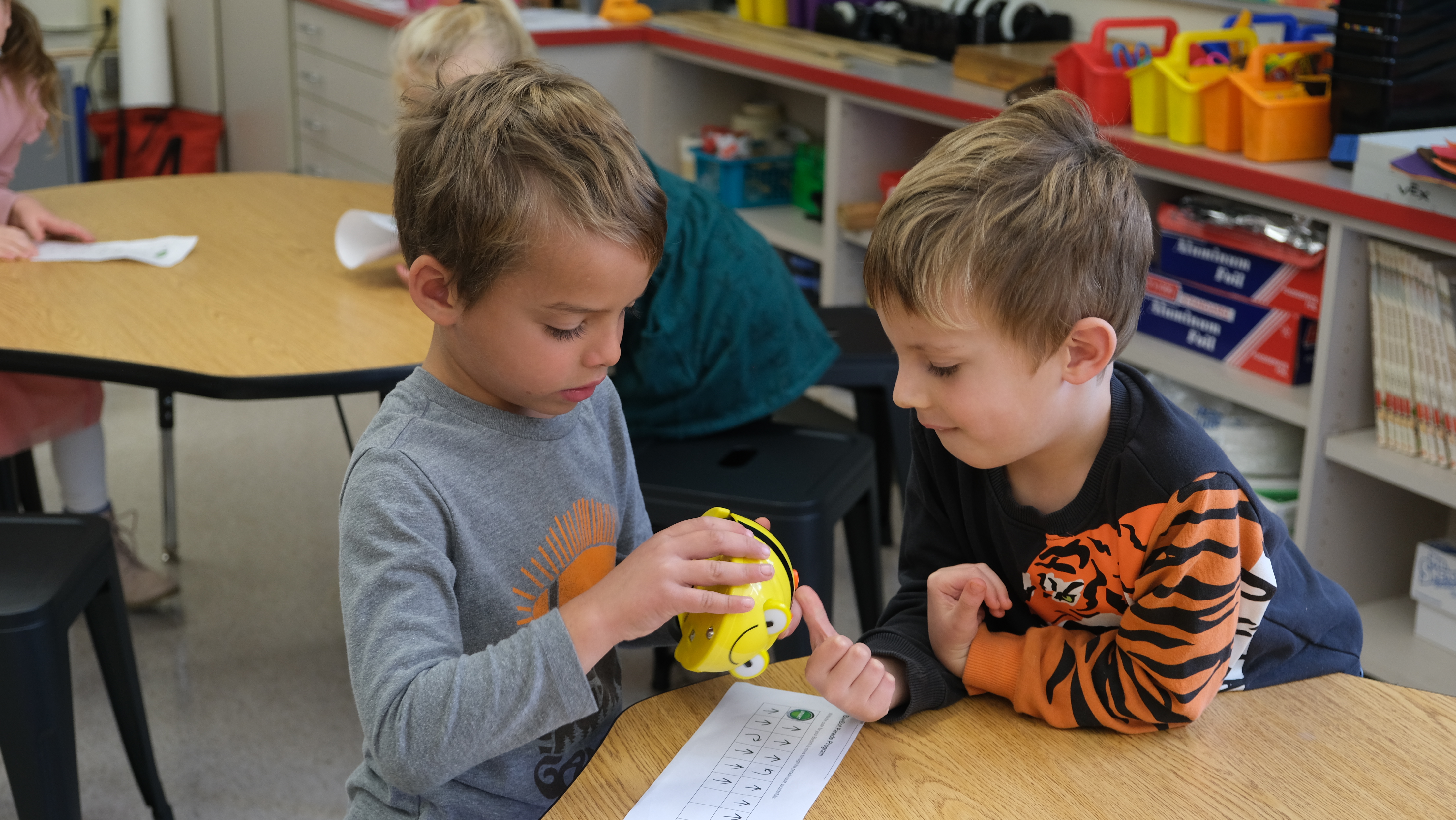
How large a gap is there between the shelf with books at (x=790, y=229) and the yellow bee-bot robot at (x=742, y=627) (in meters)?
2.28

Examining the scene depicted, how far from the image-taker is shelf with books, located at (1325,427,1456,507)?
1.87m

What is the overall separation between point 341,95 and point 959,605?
12.0 feet

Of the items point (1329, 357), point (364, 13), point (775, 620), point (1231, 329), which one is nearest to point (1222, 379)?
point (1231, 329)

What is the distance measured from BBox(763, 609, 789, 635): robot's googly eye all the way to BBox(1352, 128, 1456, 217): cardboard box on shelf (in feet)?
4.30

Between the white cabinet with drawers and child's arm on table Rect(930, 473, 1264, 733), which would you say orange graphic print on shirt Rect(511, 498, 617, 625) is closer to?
child's arm on table Rect(930, 473, 1264, 733)

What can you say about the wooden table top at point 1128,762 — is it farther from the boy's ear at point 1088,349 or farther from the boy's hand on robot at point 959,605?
the boy's ear at point 1088,349

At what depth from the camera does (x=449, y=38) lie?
187cm

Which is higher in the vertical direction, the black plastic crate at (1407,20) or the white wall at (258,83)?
the black plastic crate at (1407,20)

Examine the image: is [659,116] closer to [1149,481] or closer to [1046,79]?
[1046,79]

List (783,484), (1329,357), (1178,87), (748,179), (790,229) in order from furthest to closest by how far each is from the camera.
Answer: (748,179), (790,229), (1178,87), (1329,357), (783,484)

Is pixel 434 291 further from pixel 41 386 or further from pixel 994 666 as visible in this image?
pixel 41 386

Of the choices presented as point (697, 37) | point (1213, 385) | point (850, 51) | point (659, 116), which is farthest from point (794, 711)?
point (659, 116)

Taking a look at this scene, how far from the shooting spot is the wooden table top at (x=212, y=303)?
1.56 m

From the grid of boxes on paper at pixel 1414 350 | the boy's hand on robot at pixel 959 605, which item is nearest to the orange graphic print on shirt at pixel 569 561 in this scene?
the boy's hand on robot at pixel 959 605
